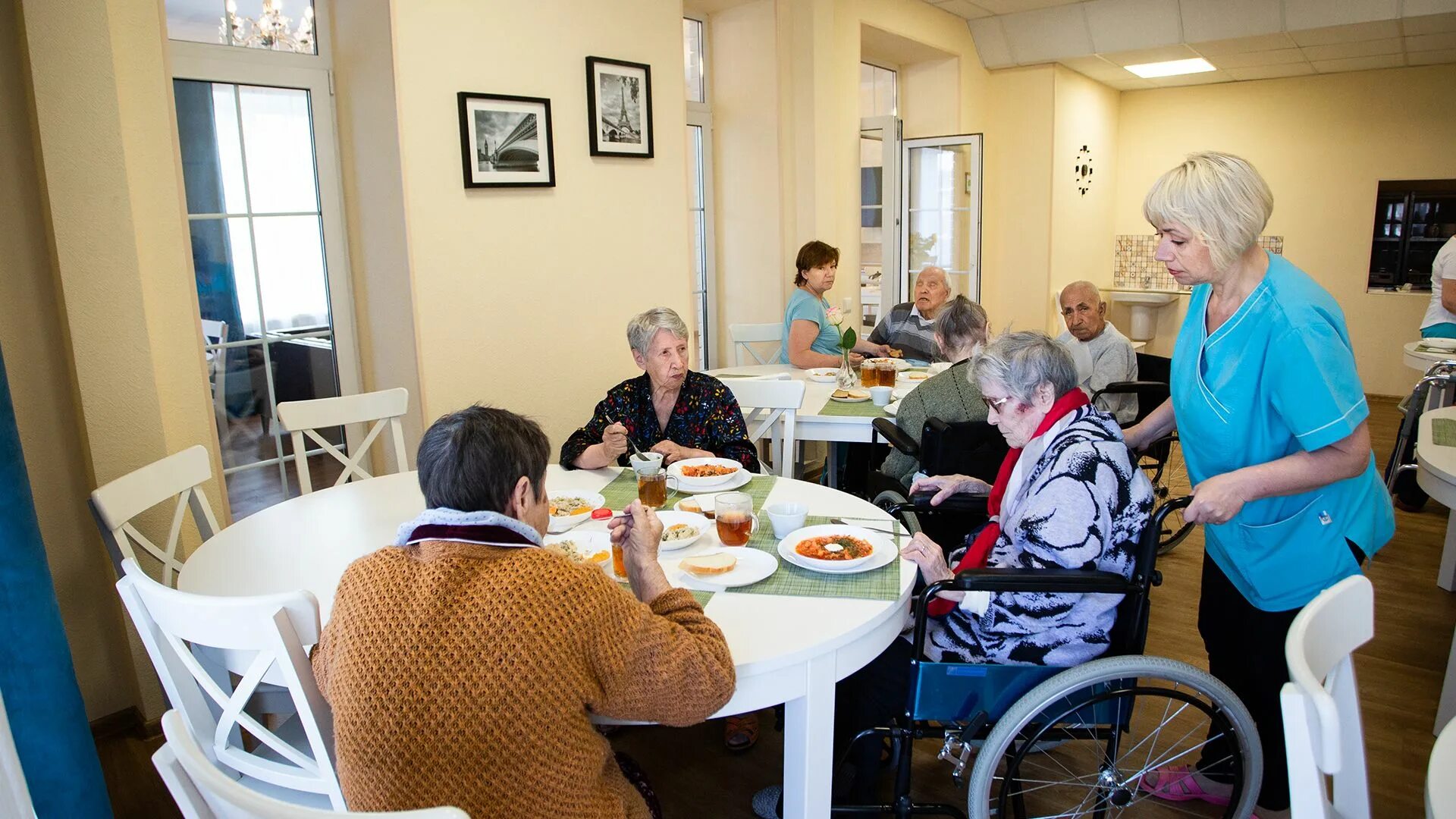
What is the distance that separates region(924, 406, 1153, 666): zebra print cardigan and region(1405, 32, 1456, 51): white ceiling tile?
603 centimetres

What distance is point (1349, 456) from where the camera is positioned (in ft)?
5.80

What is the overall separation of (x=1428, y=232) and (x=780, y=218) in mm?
5663

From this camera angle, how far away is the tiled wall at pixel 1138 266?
863 cm

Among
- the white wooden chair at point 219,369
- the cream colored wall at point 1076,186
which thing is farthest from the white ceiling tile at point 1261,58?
the white wooden chair at point 219,369

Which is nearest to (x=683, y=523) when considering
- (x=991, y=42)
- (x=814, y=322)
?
(x=814, y=322)

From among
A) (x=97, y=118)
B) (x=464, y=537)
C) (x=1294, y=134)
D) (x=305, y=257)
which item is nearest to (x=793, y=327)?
(x=305, y=257)

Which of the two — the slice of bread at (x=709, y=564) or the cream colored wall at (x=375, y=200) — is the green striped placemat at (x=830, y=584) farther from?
the cream colored wall at (x=375, y=200)

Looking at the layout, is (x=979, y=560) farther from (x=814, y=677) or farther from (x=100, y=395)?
(x=100, y=395)

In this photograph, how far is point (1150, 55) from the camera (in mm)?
6523

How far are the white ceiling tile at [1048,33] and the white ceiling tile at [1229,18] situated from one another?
2.06 ft

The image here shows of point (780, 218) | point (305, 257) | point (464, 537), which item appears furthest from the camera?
point (780, 218)

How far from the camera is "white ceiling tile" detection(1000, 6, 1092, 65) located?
6199 mm

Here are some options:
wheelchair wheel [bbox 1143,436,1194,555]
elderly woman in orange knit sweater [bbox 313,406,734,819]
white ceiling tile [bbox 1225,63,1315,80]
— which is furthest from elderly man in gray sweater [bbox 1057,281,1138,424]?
white ceiling tile [bbox 1225,63,1315,80]

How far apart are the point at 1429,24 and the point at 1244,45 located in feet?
3.23
